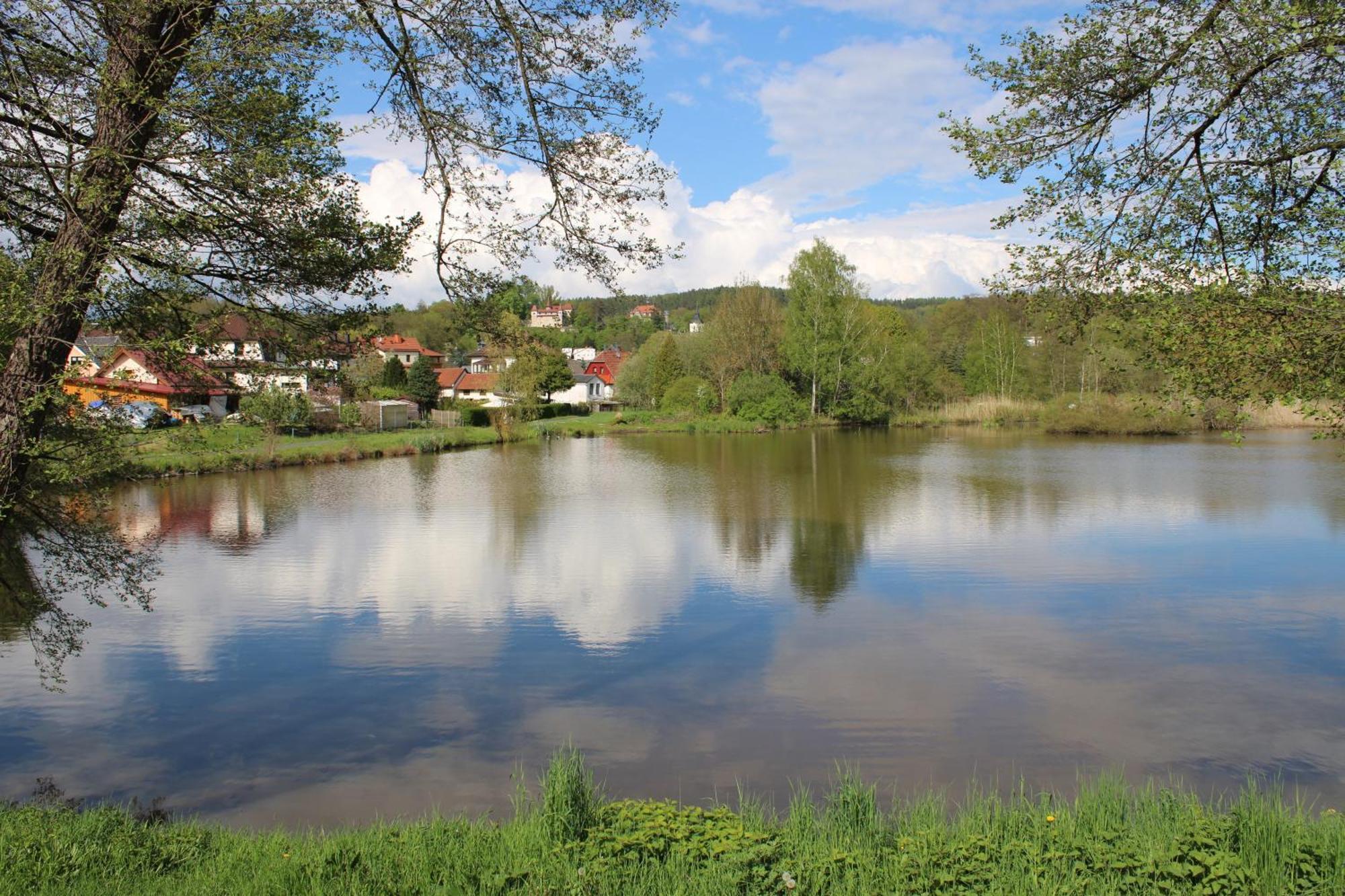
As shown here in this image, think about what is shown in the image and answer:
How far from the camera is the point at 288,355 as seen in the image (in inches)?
227

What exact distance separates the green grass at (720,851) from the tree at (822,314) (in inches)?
1693

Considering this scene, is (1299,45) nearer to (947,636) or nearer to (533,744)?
(947,636)

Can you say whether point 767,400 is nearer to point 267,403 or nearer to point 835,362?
point 835,362

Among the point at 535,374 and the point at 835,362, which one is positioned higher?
the point at 835,362

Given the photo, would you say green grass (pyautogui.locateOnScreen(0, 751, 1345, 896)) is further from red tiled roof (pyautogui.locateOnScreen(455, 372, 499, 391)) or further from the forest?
red tiled roof (pyautogui.locateOnScreen(455, 372, 499, 391))

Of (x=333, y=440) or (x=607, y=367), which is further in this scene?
(x=607, y=367)

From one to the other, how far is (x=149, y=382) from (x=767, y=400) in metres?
42.1

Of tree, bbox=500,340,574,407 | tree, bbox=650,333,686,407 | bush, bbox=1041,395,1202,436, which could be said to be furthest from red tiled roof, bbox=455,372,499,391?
bush, bbox=1041,395,1202,436

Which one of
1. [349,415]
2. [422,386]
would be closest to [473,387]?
[422,386]

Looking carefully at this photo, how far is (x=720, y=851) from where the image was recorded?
4.10 meters

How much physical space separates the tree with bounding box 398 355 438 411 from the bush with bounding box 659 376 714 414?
528 inches

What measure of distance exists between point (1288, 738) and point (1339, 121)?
445 cm

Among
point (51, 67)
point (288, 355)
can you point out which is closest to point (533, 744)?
point (288, 355)

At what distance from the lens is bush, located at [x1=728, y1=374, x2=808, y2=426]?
46.7 meters
